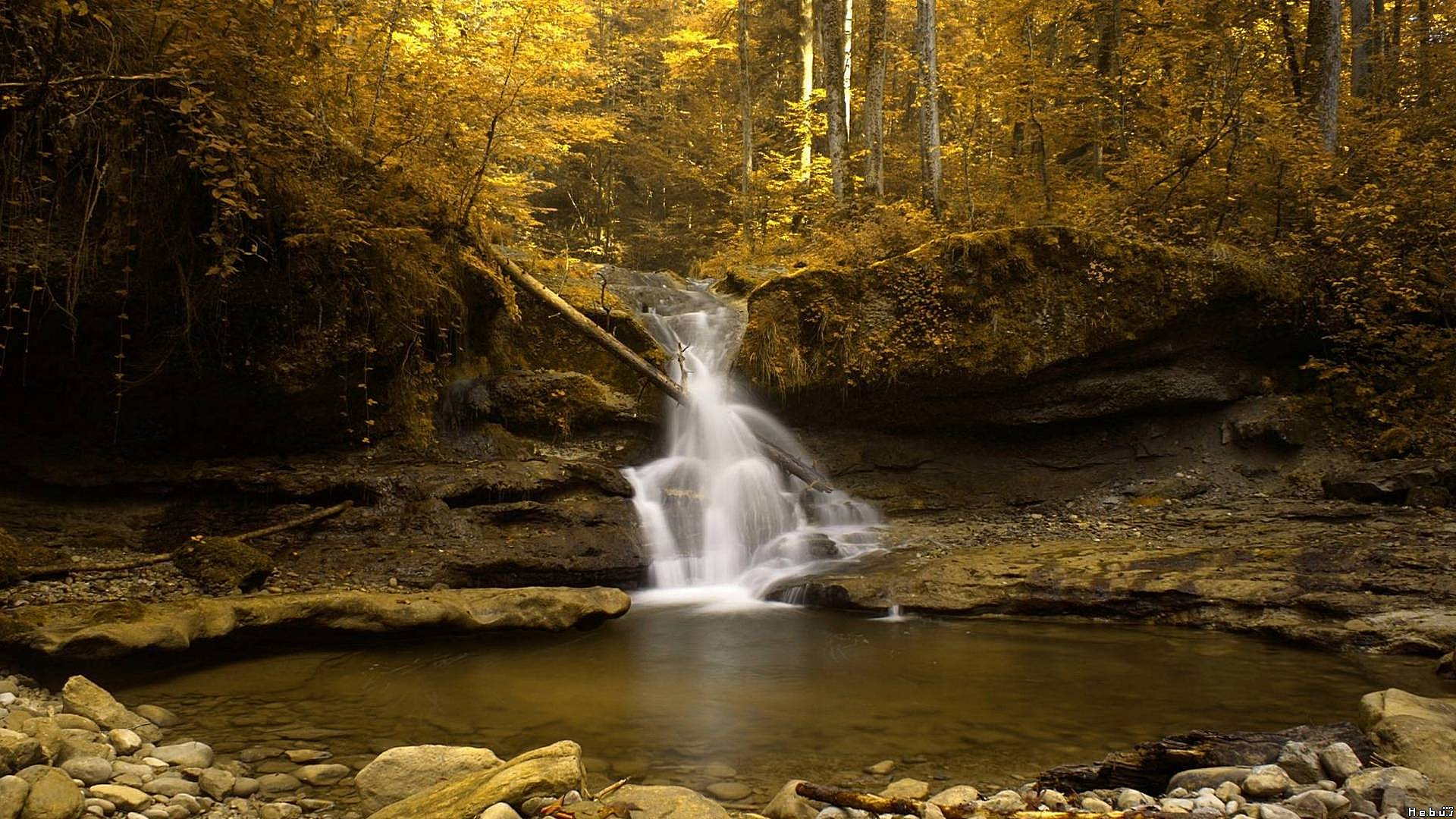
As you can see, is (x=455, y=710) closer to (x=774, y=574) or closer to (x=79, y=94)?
(x=774, y=574)

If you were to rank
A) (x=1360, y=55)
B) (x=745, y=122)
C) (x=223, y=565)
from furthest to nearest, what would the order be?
(x=745, y=122) → (x=1360, y=55) → (x=223, y=565)

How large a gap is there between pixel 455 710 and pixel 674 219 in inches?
829

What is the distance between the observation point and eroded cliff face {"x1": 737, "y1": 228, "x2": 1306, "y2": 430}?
10359 millimetres

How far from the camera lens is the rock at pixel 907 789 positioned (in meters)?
3.58

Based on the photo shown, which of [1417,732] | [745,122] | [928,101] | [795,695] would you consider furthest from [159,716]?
[745,122]

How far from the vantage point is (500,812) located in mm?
2979

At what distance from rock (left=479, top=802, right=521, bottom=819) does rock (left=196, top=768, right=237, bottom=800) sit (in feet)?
4.87

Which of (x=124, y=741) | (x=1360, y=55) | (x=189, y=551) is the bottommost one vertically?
(x=124, y=741)

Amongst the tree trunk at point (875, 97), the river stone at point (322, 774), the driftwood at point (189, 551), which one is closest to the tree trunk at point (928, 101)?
the tree trunk at point (875, 97)

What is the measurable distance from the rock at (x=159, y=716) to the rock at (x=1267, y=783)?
551 centimetres

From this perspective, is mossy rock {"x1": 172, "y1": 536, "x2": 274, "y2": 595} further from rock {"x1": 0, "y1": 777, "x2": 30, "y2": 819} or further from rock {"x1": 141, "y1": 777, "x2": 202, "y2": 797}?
rock {"x1": 0, "y1": 777, "x2": 30, "y2": 819}

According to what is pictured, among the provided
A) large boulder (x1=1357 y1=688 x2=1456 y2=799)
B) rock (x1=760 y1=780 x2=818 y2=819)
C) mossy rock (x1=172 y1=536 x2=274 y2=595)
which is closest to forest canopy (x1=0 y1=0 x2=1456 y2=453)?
mossy rock (x1=172 y1=536 x2=274 y2=595)

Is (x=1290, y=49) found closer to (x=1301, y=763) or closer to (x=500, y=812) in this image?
(x=1301, y=763)

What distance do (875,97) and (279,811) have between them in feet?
50.1
